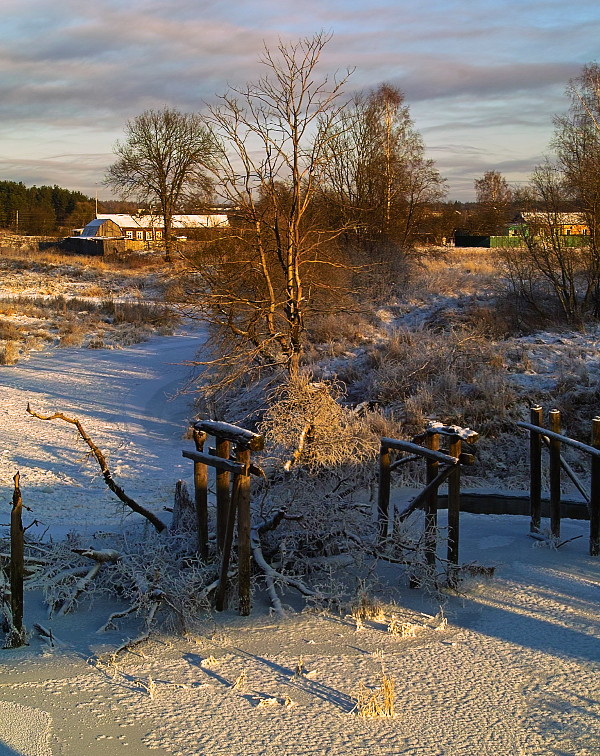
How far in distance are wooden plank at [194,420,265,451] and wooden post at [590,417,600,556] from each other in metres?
2.87

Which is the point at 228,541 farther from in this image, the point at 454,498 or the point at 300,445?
the point at 300,445

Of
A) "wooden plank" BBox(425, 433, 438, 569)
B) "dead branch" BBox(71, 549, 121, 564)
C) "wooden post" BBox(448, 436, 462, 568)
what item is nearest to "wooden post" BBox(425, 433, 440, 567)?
"wooden plank" BBox(425, 433, 438, 569)

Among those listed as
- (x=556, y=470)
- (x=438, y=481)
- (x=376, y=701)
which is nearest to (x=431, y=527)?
(x=438, y=481)

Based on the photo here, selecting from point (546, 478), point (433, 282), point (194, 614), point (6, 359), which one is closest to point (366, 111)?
point (433, 282)

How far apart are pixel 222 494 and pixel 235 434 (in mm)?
517

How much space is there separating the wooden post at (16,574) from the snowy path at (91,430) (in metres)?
3.13

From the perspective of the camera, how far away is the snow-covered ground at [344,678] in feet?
13.0

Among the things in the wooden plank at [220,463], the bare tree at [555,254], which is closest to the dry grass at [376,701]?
the wooden plank at [220,463]

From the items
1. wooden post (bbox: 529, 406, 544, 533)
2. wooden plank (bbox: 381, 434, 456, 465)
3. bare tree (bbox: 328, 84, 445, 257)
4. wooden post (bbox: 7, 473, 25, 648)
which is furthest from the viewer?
bare tree (bbox: 328, 84, 445, 257)

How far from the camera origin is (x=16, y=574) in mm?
4988

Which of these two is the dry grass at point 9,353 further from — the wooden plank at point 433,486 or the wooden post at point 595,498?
the wooden post at point 595,498

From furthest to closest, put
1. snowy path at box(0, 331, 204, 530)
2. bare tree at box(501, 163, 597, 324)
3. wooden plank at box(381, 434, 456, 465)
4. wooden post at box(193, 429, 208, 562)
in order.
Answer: bare tree at box(501, 163, 597, 324) → snowy path at box(0, 331, 204, 530) → wooden post at box(193, 429, 208, 562) → wooden plank at box(381, 434, 456, 465)

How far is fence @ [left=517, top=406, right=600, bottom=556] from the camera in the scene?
260 inches

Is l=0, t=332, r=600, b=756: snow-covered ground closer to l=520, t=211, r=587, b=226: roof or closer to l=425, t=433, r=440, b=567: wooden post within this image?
l=425, t=433, r=440, b=567: wooden post
